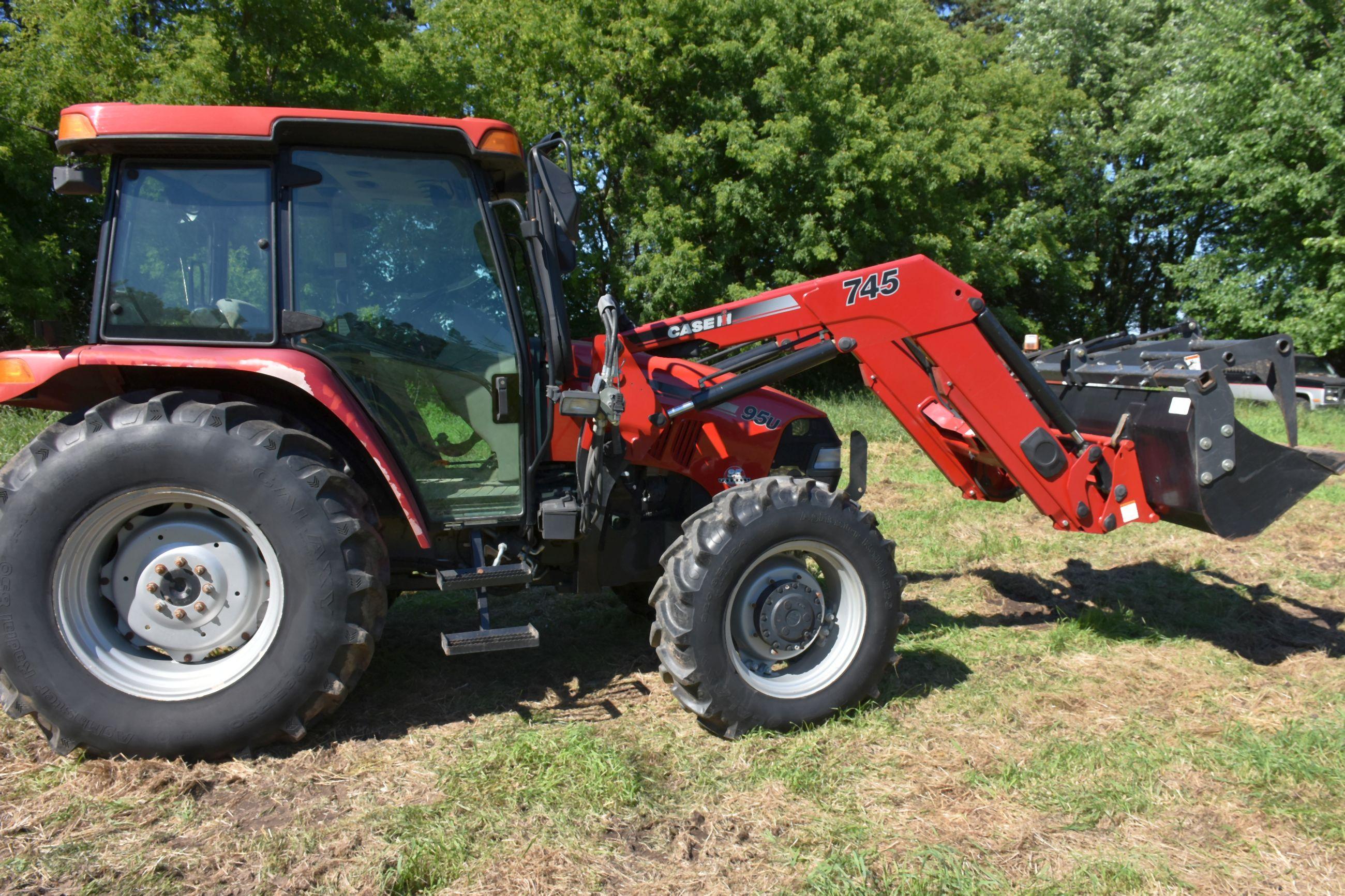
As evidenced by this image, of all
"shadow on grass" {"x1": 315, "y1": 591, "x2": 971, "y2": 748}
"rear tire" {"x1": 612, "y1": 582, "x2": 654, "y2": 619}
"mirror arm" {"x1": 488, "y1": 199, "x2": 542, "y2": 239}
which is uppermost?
"mirror arm" {"x1": 488, "y1": 199, "x2": 542, "y2": 239}

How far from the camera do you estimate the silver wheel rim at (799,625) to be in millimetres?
3930

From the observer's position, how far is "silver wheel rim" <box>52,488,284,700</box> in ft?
11.2

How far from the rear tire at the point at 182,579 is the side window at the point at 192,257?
31cm

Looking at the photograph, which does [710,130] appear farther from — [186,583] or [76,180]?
[186,583]

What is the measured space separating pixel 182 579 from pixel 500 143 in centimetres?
212

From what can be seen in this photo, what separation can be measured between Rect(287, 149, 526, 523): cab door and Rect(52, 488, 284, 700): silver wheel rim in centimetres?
71

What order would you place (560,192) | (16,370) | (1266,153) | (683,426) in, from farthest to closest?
1. (1266,153)
2. (683,426)
3. (560,192)
4. (16,370)

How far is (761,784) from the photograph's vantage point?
3.41m

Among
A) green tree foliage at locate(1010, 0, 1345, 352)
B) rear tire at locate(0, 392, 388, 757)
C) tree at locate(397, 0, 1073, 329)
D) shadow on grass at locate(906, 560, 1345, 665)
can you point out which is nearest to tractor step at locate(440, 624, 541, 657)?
rear tire at locate(0, 392, 388, 757)

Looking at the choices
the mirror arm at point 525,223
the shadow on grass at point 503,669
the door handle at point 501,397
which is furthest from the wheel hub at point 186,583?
the mirror arm at point 525,223

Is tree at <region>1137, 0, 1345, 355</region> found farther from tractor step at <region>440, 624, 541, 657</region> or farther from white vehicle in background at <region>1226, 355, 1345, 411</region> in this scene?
tractor step at <region>440, 624, 541, 657</region>

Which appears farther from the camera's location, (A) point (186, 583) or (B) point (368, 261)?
(B) point (368, 261)

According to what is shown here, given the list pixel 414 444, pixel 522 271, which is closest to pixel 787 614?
pixel 414 444

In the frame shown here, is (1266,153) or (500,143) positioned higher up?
(1266,153)
